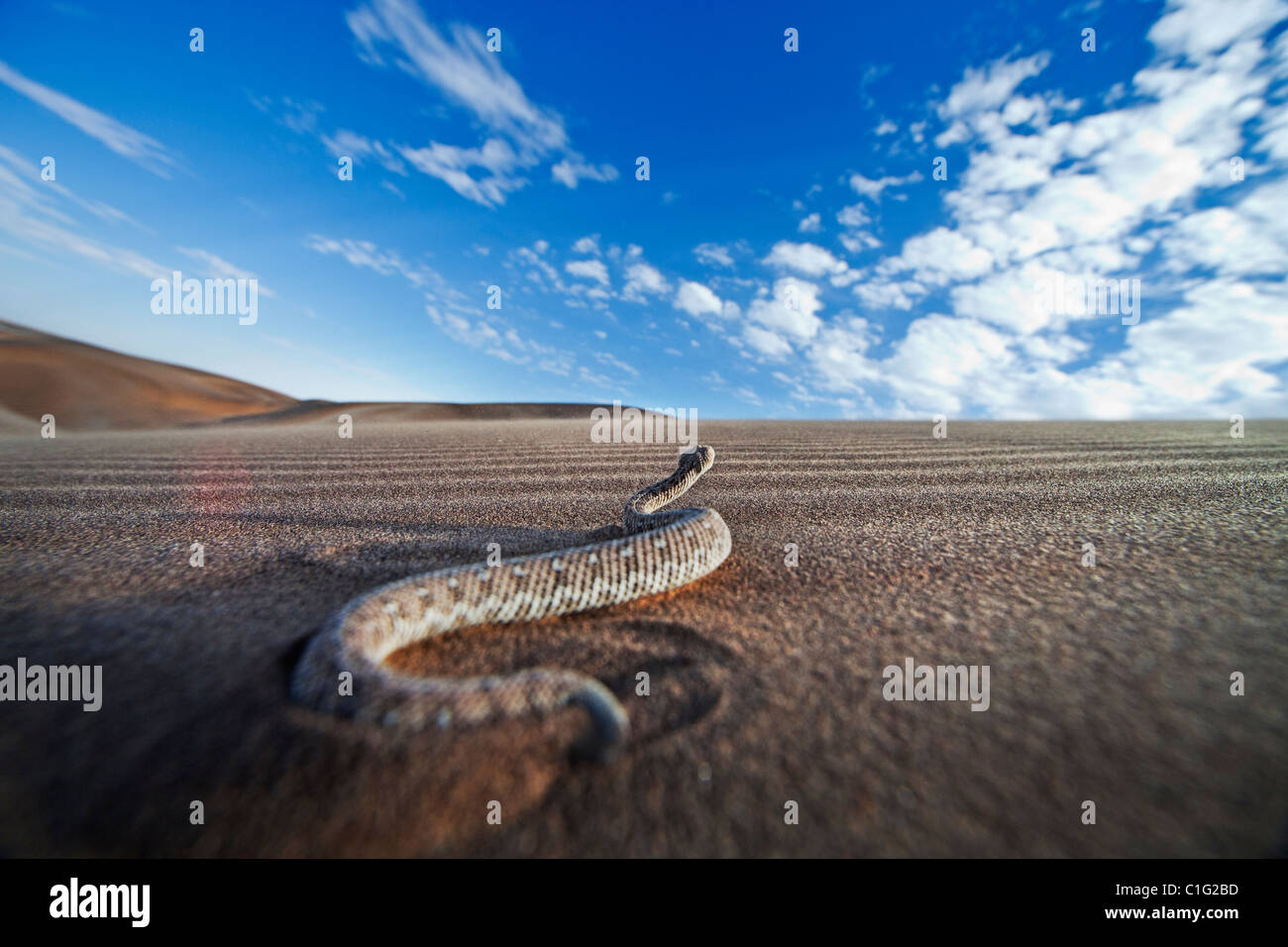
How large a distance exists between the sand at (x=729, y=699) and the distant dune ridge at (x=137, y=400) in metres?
30.7

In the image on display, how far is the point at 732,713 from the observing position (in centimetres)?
202

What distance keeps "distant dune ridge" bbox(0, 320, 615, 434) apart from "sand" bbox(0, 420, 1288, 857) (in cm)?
3073

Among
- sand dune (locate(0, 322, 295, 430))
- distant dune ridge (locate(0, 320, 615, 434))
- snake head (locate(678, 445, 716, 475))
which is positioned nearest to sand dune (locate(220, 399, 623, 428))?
distant dune ridge (locate(0, 320, 615, 434))

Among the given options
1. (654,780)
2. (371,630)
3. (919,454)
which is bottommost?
(654,780)

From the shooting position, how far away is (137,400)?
3209 centimetres

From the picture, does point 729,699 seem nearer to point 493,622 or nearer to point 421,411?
point 493,622

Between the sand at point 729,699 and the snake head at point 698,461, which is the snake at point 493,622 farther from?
the snake head at point 698,461

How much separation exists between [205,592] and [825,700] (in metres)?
3.48

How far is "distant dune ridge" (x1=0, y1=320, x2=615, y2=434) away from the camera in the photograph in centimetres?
2877

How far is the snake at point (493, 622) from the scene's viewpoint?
1.84m

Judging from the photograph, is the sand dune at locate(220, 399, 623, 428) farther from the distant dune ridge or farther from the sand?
the sand

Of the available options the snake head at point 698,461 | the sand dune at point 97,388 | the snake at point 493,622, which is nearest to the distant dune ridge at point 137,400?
the sand dune at point 97,388
